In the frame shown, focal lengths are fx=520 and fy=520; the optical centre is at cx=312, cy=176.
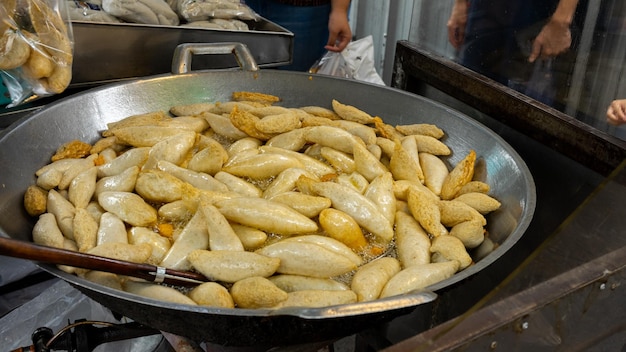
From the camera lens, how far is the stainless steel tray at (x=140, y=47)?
3.87 feet

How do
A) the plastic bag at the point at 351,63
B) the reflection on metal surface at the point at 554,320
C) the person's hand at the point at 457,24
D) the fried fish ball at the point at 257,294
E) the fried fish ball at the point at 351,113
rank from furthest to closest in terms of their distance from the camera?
1. the plastic bag at the point at 351,63
2. the person's hand at the point at 457,24
3. the fried fish ball at the point at 351,113
4. the fried fish ball at the point at 257,294
5. the reflection on metal surface at the point at 554,320

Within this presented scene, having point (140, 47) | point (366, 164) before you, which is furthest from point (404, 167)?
point (140, 47)

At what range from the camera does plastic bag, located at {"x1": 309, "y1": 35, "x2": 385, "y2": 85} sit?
181cm

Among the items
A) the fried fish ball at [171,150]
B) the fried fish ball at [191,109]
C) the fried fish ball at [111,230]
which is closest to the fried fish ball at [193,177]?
the fried fish ball at [171,150]

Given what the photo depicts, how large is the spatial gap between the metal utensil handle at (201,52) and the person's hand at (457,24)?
46 cm

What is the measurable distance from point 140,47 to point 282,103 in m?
0.41

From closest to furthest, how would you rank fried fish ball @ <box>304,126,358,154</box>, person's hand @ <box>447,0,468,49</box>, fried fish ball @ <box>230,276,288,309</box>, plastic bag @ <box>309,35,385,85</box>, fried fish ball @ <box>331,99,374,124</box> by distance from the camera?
fried fish ball @ <box>230,276,288,309</box>, fried fish ball @ <box>304,126,358,154</box>, fried fish ball @ <box>331,99,374,124</box>, person's hand @ <box>447,0,468,49</box>, plastic bag @ <box>309,35,385,85</box>

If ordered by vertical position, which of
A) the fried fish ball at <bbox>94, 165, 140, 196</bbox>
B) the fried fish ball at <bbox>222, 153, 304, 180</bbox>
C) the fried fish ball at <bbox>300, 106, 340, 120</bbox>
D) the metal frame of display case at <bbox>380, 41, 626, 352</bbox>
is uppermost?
the metal frame of display case at <bbox>380, 41, 626, 352</bbox>

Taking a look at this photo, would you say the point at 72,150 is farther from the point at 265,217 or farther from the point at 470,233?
the point at 470,233

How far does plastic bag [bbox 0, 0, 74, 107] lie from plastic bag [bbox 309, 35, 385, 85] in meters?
0.99

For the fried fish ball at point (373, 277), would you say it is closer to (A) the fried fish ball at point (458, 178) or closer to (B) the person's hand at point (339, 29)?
(A) the fried fish ball at point (458, 178)

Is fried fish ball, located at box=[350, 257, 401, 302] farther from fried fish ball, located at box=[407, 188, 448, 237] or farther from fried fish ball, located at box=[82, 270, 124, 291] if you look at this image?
fried fish ball, located at box=[82, 270, 124, 291]

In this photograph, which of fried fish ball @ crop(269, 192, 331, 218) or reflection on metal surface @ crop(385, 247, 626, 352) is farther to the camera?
fried fish ball @ crop(269, 192, 331, 218)

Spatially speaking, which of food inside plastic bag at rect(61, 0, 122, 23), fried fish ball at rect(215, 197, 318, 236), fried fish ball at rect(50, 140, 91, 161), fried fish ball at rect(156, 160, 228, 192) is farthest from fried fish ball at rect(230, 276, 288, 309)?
food inside plastic bag at rect(61, 0, 122, 23)
